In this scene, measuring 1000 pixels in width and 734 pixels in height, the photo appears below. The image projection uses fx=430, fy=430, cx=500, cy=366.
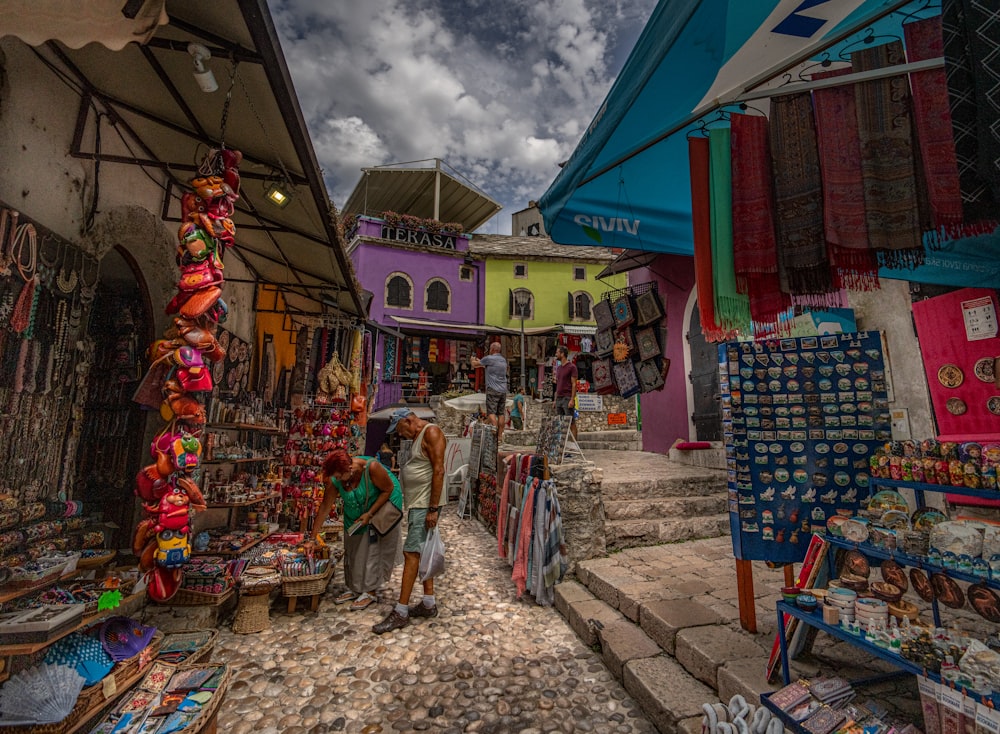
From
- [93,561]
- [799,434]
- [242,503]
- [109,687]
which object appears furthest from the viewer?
[242,503]

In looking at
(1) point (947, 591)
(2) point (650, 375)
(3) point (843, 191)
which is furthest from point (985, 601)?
(2) point (650, 375)

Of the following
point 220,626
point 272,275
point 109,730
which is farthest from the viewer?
point 272,275

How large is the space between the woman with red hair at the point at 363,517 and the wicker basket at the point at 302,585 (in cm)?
38

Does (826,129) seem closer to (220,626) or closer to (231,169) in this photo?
(231,169)

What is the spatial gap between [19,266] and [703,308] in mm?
4058

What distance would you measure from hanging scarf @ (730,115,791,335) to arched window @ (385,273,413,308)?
16.9 metres

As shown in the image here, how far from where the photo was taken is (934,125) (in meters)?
1.91

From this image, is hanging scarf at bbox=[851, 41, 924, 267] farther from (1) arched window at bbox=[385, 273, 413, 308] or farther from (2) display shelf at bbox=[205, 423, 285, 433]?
(1) arched window at bbox=[385, 273, 413, 308]

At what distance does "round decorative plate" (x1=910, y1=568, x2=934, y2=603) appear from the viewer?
191cm

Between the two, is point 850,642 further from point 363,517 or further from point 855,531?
point 363,517

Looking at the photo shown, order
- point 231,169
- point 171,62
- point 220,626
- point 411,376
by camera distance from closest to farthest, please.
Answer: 1. point 171,62
2. point 231,169
3. point 220,626
4. point 411,376

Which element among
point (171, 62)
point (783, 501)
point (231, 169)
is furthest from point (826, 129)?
point (171, 62)

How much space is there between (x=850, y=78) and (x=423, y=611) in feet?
16.2

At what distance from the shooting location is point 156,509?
101 inches
